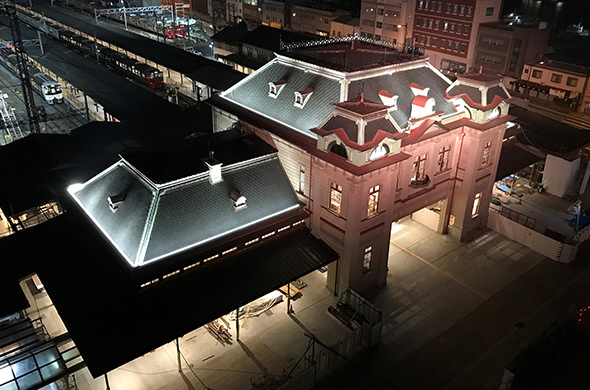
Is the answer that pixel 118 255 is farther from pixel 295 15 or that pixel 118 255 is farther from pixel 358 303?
pixel 295 15

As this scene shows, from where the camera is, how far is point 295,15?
448 ft

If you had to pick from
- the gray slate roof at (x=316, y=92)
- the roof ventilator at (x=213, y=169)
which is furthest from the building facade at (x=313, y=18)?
the roof ventilator at (x=213, y=169)

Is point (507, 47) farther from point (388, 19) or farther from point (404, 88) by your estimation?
point (404, 88)

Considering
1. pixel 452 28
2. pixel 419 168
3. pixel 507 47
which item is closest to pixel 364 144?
pixel 419 168

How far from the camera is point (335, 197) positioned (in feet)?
125

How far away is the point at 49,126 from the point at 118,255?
51.4 meters

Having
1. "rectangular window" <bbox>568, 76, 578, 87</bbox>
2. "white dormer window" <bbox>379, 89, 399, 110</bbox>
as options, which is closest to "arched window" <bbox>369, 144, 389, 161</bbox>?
"white dormer window" <bbox>379, 89, 399, 110</bbox>

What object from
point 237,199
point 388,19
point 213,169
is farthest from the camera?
point 388,19

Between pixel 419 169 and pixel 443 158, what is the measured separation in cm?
398

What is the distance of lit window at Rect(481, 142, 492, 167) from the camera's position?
46.2 m

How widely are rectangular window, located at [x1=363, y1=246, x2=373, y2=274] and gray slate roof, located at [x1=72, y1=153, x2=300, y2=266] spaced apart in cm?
702

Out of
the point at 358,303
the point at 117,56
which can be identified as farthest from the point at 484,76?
the point at 117,56

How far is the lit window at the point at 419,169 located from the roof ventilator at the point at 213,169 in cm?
1707

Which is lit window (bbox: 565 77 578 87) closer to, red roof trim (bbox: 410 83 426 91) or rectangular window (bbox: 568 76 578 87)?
rectangular window (bbox: 568 76 578 87)
